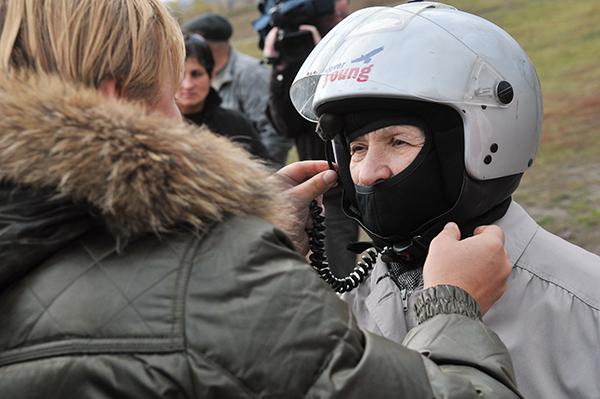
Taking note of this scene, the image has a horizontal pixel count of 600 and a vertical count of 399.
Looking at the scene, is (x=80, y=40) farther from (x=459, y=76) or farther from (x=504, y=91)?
(x=504, y=91)

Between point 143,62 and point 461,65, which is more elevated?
point 143,62

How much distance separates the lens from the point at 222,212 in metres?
1.12

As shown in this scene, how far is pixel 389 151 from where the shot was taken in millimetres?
1974

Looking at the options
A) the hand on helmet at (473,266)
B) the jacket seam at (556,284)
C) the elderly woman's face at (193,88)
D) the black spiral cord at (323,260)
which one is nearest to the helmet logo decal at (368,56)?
the black spiral cord at (323,260)

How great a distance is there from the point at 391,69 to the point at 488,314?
2.90ft

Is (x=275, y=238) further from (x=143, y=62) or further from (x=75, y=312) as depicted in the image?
(x=143, y=62)

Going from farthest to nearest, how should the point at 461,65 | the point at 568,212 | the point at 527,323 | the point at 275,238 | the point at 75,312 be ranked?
the point at 568,212, the point at 461,65, the point at 527,323, the point at 275,238, the point at 75,312

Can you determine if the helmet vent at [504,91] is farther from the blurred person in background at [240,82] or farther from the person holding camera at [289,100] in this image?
the blurred person in background at [240,82]

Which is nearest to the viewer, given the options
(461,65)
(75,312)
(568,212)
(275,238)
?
(75,312)

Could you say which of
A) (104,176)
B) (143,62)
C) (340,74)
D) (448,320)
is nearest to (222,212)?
(104,176)

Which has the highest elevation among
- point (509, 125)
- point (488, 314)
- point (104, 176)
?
point (104, 176)

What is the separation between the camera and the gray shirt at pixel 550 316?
1.66 metres

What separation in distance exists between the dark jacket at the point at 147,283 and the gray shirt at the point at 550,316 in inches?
24.7

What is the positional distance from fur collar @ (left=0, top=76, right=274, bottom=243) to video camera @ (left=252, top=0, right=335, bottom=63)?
2691 millimetres
